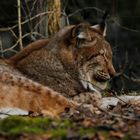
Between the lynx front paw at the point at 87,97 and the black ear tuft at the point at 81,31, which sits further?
the black ear tuft at the point at 81,31

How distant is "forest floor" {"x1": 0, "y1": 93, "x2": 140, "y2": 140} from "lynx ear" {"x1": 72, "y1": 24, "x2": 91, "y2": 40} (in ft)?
9.48

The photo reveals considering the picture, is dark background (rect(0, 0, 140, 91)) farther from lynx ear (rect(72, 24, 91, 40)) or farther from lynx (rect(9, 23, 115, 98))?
lynx ear (rect(72, 24, 91, 40))

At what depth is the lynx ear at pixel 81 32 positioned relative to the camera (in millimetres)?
10352

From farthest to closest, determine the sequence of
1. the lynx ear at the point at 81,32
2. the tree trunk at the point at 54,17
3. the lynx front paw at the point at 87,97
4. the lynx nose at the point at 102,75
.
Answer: the tree trunk at the point at 54,17 < the lynx nose at the point at 102,75 < the lynx ear at the point at 81,32 < the lynx front paw at the point at 87,97

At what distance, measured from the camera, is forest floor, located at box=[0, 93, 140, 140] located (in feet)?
21.6

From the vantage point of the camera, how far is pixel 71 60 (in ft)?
34.8

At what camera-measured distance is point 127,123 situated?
286 inches

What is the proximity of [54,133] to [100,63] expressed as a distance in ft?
13.4

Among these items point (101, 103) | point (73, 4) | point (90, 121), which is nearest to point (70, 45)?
point (101, 103)

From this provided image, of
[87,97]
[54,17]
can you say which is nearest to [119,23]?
[54,17]

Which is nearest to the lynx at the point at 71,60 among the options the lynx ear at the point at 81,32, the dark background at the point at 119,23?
the lynx ear at the point at 81,32

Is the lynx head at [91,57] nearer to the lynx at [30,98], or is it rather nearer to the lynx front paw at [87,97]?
the lynx front paw at [87,97]

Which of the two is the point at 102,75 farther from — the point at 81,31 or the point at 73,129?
the point at 73,129

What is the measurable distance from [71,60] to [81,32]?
45 cm
